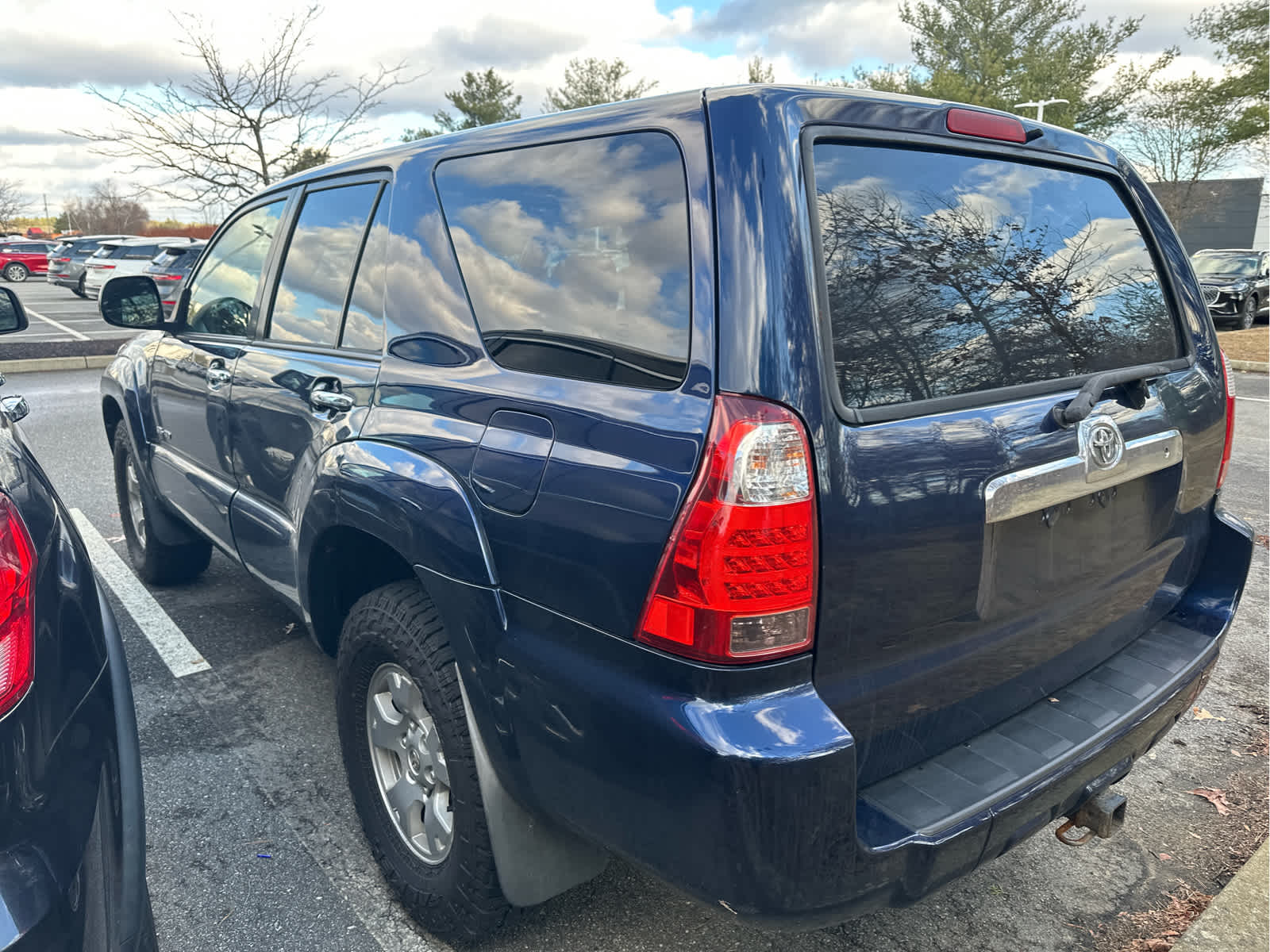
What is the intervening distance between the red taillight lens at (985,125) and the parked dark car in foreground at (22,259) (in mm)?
39097

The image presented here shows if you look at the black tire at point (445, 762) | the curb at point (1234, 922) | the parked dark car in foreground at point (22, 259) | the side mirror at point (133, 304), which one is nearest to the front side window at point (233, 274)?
the side mirror at point (133, 304)

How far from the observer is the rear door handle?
239cm

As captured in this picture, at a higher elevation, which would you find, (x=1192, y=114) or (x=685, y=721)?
(x=1192, y=114)

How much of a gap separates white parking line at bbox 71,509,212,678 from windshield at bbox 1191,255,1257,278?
21853 mm

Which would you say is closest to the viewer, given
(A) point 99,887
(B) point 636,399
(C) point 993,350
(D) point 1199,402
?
(A) point 99,887

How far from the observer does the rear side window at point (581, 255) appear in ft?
5.46

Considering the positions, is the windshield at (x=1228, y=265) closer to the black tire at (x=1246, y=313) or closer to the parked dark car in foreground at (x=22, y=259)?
the black tire at (x=1246, y=313)

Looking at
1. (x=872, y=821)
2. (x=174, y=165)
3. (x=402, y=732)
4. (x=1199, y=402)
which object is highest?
(x=174, y=165)

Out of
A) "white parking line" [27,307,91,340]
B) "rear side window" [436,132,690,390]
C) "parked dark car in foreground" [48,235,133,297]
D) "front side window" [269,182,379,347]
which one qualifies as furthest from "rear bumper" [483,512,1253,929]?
"parked dark car in foreground" [48,235,133,297]

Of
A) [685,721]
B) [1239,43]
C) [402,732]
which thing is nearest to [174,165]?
[402,732]

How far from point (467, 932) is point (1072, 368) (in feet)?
6.15

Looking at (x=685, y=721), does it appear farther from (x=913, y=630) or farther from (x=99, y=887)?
(x=99, y=887)

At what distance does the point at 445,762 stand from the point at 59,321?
2049 centimetres

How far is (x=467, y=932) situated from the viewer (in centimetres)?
208
